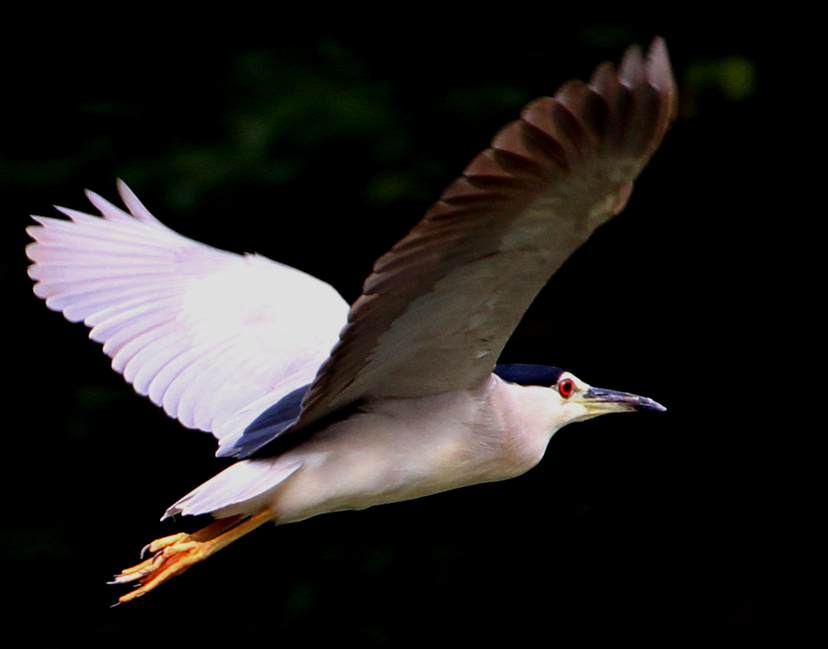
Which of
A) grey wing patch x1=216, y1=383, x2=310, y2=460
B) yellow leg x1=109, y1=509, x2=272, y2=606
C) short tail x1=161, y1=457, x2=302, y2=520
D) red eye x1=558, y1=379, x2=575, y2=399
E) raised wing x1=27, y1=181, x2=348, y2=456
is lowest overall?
yellow leg x1=109, y1=509, x2=272, y2=606

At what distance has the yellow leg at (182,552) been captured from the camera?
117 inches

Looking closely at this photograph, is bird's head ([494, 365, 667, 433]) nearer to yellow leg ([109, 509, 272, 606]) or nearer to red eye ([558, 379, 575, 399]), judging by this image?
red eye ([558, 379, 575, 399])

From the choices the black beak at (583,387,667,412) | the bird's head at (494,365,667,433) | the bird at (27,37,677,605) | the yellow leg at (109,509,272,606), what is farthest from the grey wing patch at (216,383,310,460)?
the black beak at (583,387,667,412)

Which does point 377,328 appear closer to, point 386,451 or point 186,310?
point 386,451

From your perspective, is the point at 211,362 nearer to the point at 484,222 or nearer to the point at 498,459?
the point at 498,459

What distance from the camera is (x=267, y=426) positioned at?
2.98 m

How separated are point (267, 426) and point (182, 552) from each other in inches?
12.1

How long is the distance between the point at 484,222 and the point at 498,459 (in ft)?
2.56

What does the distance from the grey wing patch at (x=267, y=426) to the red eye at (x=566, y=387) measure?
1.76ft

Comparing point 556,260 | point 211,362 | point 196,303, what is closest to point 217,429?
point 211,362

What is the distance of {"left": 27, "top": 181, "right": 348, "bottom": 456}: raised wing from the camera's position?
325cm

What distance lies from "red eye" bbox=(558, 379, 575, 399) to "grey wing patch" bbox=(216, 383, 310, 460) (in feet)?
1.76

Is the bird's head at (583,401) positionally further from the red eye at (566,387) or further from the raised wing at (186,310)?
the raised wing at (186,310)

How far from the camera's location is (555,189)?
7.67ft
